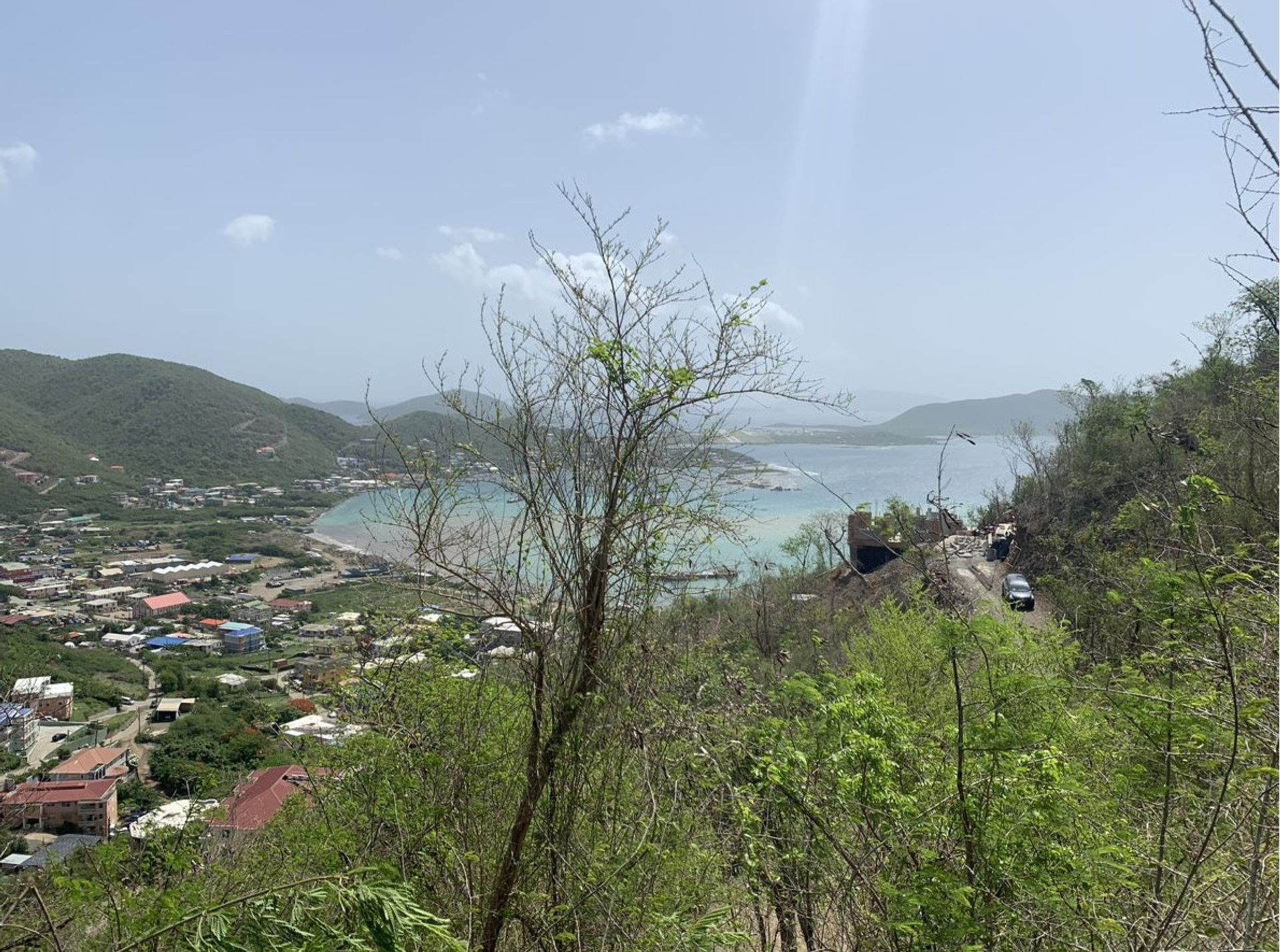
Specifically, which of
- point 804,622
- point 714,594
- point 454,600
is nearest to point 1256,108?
point 714,594

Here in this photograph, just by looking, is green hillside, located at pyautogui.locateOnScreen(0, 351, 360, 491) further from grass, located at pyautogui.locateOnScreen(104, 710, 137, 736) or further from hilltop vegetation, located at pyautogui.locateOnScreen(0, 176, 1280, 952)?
hilltop vegetation, located at pyautogui.locateOnScreen(0, 176, 1280, 952)

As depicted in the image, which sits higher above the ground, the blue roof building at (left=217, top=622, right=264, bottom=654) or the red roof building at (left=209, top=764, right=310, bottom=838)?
the red roof building at (left=209, top=764, right=310, bottom=838)

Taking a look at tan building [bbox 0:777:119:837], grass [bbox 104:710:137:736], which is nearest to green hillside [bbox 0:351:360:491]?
grass [bbox 104:710:137:736]

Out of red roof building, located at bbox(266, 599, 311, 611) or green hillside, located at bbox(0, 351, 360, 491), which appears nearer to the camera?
red roof building, located at bbox(266, 599, 311, 611)

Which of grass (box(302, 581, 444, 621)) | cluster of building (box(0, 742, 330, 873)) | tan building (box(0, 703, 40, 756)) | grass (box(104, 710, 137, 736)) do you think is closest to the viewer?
grass (box(302, 581, 444, 621))

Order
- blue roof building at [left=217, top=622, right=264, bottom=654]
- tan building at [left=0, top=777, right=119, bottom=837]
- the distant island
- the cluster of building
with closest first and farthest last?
1. the cluster of building
2. tan building at [left=0, top=777, right=119, bottom=837]
3. blue roof building at [left=217, top=622, right=264, bottom=654]
4. the distant island

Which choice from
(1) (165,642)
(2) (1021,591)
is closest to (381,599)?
(2) (1021,591)

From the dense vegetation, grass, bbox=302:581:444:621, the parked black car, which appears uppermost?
grass, bbox=302:581:444:621
